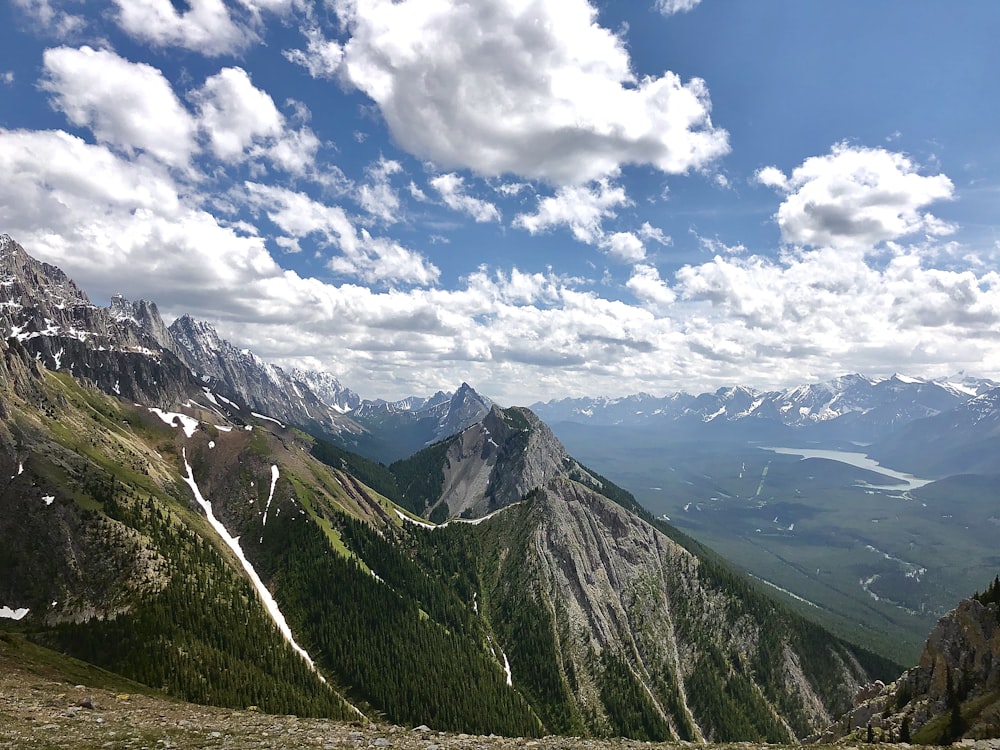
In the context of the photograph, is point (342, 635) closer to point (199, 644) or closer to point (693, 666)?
point (199, 644)

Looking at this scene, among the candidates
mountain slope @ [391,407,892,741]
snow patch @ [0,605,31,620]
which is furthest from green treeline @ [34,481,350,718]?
mountain slope @ [391,407,892,741]

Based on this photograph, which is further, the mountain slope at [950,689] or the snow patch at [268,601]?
the snow patch at [268,601]

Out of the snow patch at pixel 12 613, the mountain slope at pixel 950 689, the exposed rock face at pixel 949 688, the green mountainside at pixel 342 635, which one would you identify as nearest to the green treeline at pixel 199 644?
the green mountainside at pixel 342 635

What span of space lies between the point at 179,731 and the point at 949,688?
72.9m

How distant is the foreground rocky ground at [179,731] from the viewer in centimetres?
2984

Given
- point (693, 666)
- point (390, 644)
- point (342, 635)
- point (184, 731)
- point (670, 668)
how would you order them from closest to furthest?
point (184, 731) < point (342, 635) < point (390, 644) < point (670, 668) < point (693, 666)

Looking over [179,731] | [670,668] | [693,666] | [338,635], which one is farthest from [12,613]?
[693,666]

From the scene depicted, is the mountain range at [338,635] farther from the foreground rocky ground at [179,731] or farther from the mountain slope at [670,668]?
the foreground rocky ground at [179,731]

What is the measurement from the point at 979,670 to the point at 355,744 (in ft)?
227

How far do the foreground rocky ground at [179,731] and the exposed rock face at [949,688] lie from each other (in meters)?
14.9

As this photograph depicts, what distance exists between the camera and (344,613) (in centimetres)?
16662

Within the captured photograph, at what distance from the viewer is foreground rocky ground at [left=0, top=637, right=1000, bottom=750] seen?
29844 millimetres

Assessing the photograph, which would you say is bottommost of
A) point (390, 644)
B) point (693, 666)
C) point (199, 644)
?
point (693, 666)

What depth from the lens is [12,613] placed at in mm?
123500
